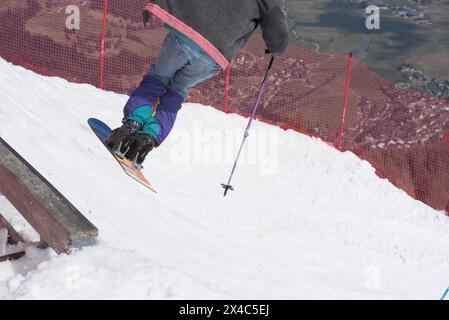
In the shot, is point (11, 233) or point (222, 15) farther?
point (222, 15)

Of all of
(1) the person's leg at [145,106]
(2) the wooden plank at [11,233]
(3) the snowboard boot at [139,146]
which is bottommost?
(2) the wooden plank at [11,233]

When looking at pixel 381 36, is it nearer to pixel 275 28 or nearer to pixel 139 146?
pixel 275 28

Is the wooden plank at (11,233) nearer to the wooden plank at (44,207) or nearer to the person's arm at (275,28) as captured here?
the wooden plank at (44,207)

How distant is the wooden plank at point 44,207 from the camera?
3.07 m

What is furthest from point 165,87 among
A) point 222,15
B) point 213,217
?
point 213,217

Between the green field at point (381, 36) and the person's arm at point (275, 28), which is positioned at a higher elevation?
the green field at point (381, 36)

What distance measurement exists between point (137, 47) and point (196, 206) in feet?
32.6

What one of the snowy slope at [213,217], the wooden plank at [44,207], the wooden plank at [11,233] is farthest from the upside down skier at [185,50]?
the wooden plank at [44,207]

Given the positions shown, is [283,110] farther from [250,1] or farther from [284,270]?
[250,1]

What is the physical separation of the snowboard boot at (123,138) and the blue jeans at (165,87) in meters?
0.05

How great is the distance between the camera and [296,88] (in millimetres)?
16844

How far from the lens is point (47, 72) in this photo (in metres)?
11.0

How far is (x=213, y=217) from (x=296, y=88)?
10.2 meters
